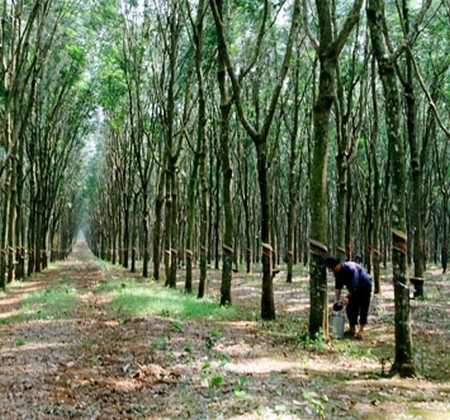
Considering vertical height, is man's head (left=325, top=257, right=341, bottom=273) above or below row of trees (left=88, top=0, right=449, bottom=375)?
below

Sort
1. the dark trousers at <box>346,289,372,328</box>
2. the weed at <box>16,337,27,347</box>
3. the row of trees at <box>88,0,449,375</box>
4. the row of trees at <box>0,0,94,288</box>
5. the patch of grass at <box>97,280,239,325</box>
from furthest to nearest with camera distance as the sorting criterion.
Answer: the row of trees at <box>0,0,94,288</box>
the patch of grass at <box>97,280,239,325</box>
the dark trousers at <box>346,289,372,328</box>
the weed at <box>16,337,27,347</box>
the row of trees at <box>88,0,449,375</box>

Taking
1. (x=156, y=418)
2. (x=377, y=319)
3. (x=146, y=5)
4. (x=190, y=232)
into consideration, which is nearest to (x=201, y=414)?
(x=156, y=418)

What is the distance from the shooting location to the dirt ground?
19.7 ft

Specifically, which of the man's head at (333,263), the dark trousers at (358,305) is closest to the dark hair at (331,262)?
the man's head at (333,263)

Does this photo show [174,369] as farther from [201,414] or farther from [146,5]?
[146,5]

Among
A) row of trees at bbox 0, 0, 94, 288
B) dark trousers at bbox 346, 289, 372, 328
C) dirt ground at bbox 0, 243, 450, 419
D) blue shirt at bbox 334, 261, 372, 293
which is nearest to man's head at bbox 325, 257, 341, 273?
blue shirt at bbox 334, 261, 372, 293

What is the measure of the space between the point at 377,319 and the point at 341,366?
523cm

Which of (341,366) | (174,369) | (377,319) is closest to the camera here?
(174,369)

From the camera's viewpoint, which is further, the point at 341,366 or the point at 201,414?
the point at 341,366

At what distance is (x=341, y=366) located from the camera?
26.7ft

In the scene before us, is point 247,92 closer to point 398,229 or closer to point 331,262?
point 331,262

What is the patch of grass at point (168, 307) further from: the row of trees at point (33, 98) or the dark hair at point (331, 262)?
the row of trees at point (33, 98)

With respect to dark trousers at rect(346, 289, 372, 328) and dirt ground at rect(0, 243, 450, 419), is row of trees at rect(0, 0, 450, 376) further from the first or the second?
dark trousers at rect(346, 289, 372, 328)

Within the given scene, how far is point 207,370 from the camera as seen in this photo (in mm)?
7332
